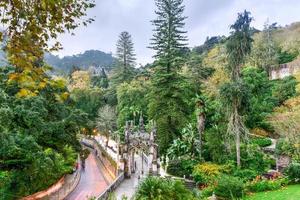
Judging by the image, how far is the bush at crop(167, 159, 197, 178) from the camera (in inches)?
1198

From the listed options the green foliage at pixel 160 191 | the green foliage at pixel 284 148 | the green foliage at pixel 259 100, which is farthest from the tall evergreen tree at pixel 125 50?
the green foliage at pixel 160 191

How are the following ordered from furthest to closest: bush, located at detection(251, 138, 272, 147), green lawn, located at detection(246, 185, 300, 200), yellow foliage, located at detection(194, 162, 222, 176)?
1. bush, located at detection(251, 138, 272, 147)
2. yellow foliage, located at detection(194, 162, 222, 176)
3. green lawn, located at detection(246, 185, 300, 200)

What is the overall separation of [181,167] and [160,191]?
19.0 meters

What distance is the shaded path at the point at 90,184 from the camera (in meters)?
32.8

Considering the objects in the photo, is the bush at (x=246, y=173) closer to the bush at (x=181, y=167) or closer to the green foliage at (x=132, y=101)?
the bush at (x=181, y=167)

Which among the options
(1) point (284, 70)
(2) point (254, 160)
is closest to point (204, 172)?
(2) point (254, 160)

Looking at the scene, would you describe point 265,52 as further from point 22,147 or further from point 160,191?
point 160,191

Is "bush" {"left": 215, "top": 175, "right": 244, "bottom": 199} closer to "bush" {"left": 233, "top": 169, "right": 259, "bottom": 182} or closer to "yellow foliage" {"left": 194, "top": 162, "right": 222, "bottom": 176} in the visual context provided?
"bush" {"left": 233, "top": 169, "right": 259, "bottom": 182}

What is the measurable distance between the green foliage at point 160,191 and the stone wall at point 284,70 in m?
41.2

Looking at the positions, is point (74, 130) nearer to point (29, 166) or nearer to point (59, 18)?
point (29, 166)

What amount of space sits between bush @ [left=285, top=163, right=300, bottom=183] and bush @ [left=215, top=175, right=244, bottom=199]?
13.6ft

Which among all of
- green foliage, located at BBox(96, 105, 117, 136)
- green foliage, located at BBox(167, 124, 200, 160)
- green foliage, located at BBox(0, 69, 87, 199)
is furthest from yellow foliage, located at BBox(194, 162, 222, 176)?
green foliage, located at BBox(96, 105, 117, 136)

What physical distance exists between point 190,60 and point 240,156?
78.0 ft

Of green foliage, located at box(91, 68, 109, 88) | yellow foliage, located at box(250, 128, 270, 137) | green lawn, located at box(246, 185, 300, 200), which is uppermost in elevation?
green foliage, located at box(91, 68, 109, 88)
